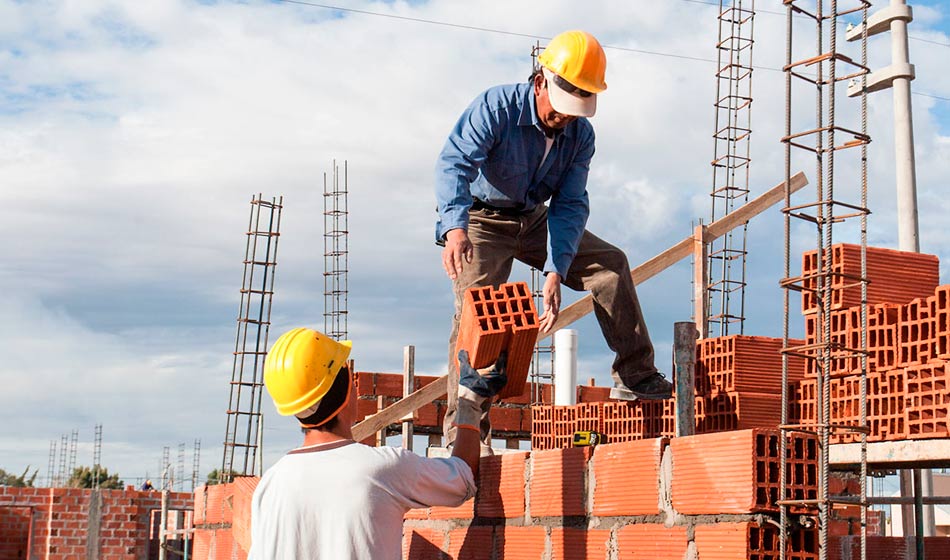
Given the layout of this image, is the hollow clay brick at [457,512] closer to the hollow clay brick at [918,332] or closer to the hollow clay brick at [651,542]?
the hollow clay brick at [651,542]

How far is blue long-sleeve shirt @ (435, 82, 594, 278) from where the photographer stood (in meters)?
4.37

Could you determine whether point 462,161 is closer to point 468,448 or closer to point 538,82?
point 538,82

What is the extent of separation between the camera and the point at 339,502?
298 cm

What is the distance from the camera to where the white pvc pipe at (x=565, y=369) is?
34.2ft

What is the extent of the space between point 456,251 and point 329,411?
1.18 metres

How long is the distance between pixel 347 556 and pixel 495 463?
1845 millimetres

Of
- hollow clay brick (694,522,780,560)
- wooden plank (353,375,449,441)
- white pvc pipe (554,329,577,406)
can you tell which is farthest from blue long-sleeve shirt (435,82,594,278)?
white pvc pipe (554,329,577,406)

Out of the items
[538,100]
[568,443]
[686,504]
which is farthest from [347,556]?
[568,443]

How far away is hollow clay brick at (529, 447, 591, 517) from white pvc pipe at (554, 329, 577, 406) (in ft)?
18.9

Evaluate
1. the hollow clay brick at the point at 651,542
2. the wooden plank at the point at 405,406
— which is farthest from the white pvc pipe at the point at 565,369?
the hollow clay brick at the point at 651,542

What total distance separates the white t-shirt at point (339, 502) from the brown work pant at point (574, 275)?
1617 millimetres

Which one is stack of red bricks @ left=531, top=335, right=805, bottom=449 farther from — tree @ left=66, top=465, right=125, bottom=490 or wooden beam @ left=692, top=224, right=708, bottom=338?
tree @ left=66, top=465, right=125, bottom=490

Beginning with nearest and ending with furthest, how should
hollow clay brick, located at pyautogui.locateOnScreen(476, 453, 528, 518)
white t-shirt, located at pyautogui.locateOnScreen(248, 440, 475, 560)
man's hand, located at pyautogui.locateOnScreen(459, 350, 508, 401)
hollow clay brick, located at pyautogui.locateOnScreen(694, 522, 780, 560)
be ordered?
white t-shirt, located at pyautogui.locateOnScreen(248, 440, 475, 560)
hollow clay brick, located at pyautogui.locateOnScreen(694, 522, 780, 560)
man's hand, located at pyautogui.locateOnScreen(459, 350, 508, 401)
hollow clay brick, located at pyautogui.locateOnScreen(476, 453, 528, 518)

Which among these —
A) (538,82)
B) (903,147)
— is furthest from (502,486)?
(903,147)
